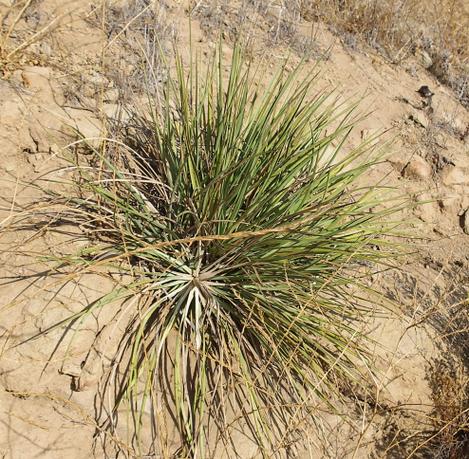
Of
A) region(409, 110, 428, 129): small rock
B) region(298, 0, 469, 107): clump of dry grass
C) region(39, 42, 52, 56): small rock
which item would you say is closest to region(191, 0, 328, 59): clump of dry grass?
region(298, 0, 469, 107): clump of dry grass

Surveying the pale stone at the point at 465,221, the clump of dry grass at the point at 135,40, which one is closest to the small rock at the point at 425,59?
the pale stone at the point at 465,221

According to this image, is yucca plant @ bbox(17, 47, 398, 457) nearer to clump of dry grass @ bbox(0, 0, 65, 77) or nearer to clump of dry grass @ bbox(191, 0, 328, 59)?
clump of dry grass @ bbox(0, 0, 65, 77)

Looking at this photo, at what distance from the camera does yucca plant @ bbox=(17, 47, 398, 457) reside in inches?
73.8

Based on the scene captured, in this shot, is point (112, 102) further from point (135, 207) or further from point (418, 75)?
point (418, 75)

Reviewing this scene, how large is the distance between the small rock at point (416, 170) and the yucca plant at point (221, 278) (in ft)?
3.91

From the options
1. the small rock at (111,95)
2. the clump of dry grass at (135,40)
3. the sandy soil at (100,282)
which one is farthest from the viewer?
the clump of dry grass at (135,40)

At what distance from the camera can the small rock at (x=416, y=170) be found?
10.9ft

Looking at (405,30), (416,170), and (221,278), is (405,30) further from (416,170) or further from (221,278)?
(221,278)

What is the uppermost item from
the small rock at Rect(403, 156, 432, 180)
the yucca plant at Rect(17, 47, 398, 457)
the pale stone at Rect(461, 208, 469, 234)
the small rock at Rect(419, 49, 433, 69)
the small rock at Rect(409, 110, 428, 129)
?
the small rock at Rect(419, 49, 433, 69)

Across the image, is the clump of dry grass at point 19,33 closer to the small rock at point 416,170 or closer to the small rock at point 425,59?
the small rock at point 416,170

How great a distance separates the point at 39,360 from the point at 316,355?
1017 millimetres

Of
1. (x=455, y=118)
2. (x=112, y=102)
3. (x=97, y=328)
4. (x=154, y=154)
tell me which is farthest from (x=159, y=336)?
(x=455, y=118)

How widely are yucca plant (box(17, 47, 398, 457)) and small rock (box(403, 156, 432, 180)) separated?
1192 millimetres

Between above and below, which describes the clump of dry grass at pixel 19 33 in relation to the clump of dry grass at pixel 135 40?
below
